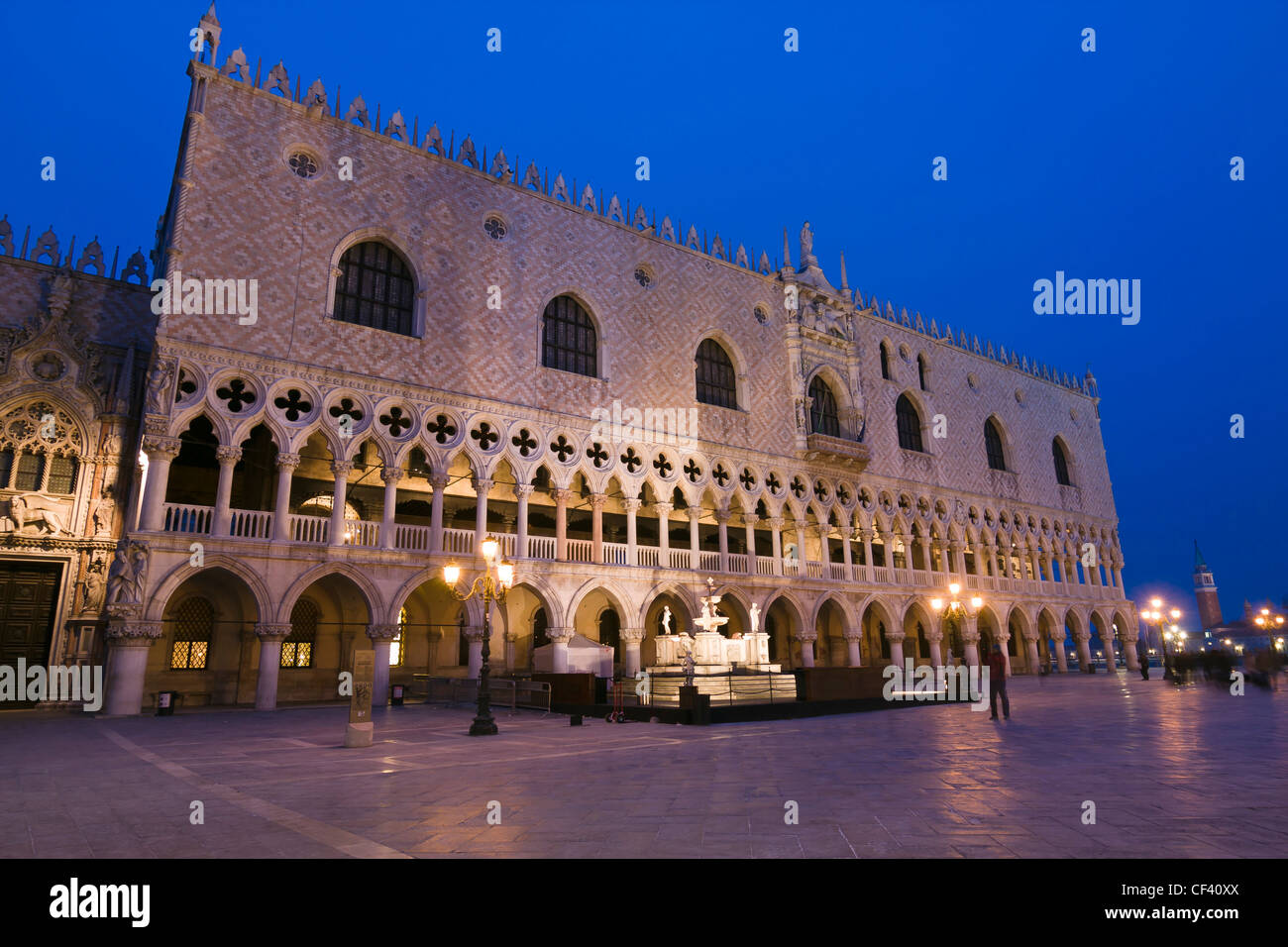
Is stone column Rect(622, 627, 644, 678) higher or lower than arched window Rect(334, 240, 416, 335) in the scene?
lower

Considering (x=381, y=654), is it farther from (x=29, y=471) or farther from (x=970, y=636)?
(x=970, y=636)

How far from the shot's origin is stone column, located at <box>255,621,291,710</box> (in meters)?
17.6

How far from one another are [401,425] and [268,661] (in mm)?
6945

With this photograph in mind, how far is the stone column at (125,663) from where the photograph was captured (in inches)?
631

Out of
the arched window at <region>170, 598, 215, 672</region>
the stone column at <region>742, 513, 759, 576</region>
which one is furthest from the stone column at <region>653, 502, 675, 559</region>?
the arched window at <region>170, 598, 215, 672</region>

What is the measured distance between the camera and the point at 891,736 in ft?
36.2

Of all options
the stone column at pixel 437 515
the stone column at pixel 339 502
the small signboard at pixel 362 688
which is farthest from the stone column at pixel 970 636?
the small signboard at pixel 362 688

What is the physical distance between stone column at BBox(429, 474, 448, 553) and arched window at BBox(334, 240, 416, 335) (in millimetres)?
4562

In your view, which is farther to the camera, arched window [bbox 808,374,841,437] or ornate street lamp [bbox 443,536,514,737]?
arched window [bbox 808,374,841,437]

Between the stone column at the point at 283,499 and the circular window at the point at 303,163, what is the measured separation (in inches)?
318

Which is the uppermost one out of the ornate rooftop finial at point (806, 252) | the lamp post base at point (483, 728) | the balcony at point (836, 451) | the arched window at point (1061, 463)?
the ornate rooftop finial at point (806, 252)

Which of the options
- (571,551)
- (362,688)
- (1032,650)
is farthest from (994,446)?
(362,688)

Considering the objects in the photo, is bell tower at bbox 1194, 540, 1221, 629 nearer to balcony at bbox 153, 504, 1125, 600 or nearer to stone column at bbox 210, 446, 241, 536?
balcony at bbox 153, 504, 1125, 600

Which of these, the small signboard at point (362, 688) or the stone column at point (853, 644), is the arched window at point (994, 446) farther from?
the small signboard at point (362, 688)
